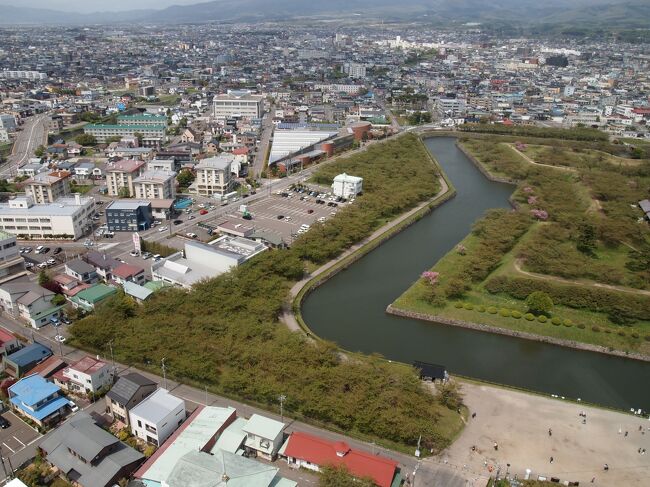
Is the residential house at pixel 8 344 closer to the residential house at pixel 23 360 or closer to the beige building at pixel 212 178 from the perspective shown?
the residential house at pixel 23 360

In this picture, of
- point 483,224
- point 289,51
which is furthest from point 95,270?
point 289,51

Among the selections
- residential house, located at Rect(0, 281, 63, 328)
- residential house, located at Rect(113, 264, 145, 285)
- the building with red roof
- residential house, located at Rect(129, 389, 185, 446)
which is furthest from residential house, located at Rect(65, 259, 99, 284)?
the building with red roof

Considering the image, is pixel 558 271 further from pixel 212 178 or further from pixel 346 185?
pixel 212 178

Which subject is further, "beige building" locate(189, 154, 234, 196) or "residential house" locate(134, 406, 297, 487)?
"beige building" locate(189, 154, 234, 196)

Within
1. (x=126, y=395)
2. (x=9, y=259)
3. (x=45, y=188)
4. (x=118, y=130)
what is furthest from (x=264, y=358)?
(x=118, y=130)

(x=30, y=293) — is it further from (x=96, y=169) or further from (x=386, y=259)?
(x=96, y=169)

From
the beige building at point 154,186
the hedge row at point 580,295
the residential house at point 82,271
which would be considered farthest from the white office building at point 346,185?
the residential house at point 82,271

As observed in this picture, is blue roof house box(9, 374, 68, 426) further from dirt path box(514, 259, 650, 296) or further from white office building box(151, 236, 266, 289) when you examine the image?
dirt path box(514, 259, 650, 296)

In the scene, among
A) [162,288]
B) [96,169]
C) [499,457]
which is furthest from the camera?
[96,169]
